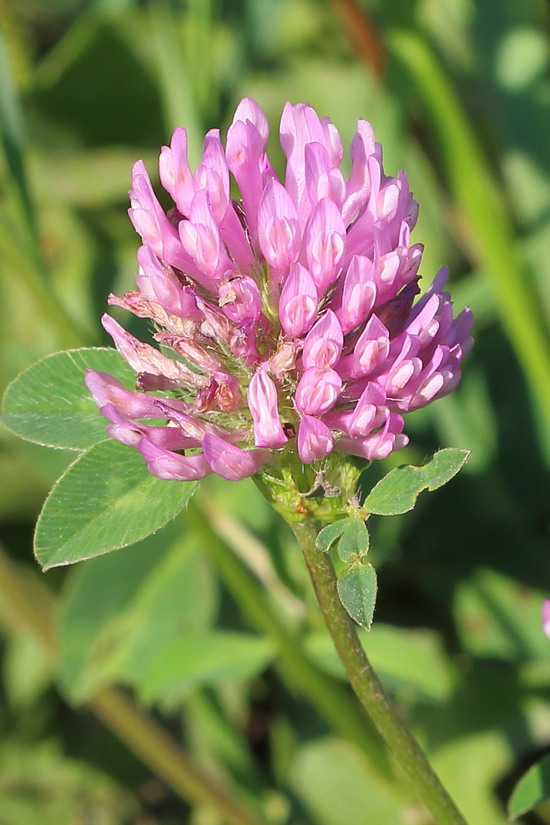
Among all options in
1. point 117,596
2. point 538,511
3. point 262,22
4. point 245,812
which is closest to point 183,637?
point 117,596

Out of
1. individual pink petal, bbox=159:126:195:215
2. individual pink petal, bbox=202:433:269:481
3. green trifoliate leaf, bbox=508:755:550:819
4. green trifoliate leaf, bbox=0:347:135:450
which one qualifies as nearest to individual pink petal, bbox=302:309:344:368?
individual pink petal, bbox=202:433:269:481

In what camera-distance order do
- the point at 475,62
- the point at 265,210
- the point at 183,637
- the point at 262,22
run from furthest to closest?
1. the point at 475,62
2. the point at 262,22
3. the point at 183,637
4. the point at 265,210

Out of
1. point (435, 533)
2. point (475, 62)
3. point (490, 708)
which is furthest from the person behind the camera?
point (475, 62)

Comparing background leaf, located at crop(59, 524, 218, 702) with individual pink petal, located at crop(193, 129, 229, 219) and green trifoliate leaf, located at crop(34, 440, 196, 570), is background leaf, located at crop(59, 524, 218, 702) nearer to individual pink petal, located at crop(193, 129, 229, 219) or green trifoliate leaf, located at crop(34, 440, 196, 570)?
green trifoliate leaf, located at crop(34, 440, 196, 570)

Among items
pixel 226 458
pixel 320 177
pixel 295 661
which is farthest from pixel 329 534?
pixel 295 661

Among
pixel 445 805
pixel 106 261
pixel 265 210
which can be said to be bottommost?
pixel 445 805

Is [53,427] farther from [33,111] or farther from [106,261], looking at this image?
[33,111]

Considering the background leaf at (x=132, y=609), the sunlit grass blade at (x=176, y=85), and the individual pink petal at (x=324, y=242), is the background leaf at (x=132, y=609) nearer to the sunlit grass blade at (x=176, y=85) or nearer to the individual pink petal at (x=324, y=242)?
the sunlit grass blade at (x=176, y=85)

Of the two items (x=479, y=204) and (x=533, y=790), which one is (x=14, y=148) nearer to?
(x=479, y=204)
